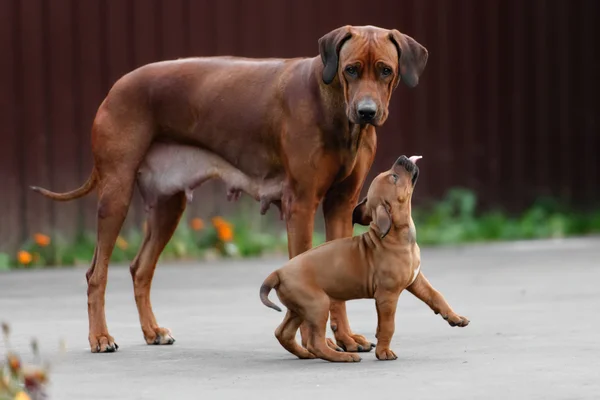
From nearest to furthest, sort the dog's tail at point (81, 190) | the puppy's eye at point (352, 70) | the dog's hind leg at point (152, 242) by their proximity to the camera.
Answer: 1. the puppy's eye at point (352, 70)
2. the dog's hind leg at point (152, 242)
3. the dog's tail at point (81, 190)

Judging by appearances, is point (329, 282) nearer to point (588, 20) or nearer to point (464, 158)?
point (464, 158)

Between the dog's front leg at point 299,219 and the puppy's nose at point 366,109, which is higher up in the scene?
the puppy's nose at point 366,109

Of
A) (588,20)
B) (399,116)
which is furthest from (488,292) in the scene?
(588,20)

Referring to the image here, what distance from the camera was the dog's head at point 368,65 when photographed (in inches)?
276

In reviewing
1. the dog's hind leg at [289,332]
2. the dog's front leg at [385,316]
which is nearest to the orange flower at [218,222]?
the dog's hind leg at [289,332]

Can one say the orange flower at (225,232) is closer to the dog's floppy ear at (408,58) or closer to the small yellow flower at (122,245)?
A: the small yellow flower at (122,245)

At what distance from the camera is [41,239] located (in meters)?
11.7

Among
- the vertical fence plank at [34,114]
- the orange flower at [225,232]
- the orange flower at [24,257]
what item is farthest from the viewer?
the orange flower at [225,232]

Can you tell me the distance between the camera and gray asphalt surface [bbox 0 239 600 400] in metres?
6.24

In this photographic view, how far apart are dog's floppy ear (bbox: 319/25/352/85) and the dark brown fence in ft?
16.2

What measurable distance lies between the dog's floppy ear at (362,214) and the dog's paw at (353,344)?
0.59 m

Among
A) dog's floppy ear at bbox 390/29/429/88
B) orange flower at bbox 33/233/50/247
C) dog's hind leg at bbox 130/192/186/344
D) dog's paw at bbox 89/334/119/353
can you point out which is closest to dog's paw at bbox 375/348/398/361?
dog's floppy ear at bbox 390/29/429/88

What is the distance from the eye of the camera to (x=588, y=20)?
1409 centimetres

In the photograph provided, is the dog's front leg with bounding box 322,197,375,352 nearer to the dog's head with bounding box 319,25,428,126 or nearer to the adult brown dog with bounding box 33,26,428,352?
the adult brown dog with bounding box 33,26,428,352
